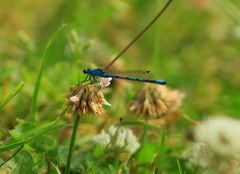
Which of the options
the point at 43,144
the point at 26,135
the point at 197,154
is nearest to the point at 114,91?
the point at 197,154

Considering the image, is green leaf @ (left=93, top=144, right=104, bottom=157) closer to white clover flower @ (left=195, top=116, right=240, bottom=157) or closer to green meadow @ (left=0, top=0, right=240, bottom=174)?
green meadow @ (left=0, top=0, right=240, bottom=174)

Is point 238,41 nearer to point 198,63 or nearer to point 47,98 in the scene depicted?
point 198,63

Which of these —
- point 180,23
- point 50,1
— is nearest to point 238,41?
point 180,23

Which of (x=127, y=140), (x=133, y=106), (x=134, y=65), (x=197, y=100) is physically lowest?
(x=127, y=140)

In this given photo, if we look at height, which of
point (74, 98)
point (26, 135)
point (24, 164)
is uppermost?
point (74, 98)

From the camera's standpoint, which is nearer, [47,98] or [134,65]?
[47,98]

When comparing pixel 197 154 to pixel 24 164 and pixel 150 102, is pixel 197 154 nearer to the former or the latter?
pixel 150 102

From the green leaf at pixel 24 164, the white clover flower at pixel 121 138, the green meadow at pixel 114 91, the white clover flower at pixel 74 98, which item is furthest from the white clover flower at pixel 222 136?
the green leaf at pixel 24 164
